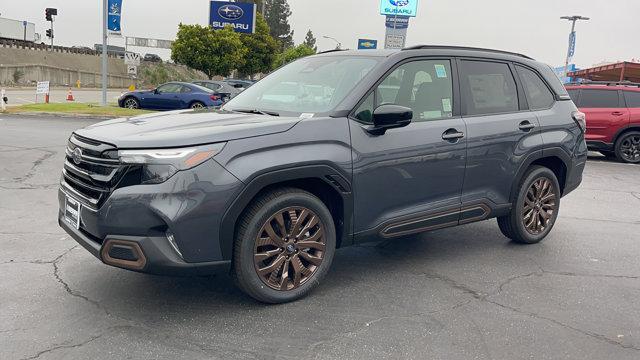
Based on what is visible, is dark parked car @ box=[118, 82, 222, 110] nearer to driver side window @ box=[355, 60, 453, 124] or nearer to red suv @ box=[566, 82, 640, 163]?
red suv @ box=[566, 82, 640, 163]

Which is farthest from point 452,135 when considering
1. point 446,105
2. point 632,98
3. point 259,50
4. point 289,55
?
point 289,55

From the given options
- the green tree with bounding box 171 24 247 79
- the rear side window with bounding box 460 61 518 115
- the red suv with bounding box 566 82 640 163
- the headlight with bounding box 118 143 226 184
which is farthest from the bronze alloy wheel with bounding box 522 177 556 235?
the green tree with bounding box 171 24 247 79

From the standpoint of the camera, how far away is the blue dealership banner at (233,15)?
42531 millimetres

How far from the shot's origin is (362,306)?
389cm

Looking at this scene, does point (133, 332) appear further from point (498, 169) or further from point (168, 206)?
point (498, 169)

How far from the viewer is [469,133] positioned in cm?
464

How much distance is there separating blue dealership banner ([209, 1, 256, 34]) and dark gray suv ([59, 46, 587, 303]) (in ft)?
130

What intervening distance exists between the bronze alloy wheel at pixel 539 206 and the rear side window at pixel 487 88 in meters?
0.84

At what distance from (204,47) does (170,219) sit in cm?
3528

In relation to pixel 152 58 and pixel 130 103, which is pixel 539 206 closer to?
pixel 130 103

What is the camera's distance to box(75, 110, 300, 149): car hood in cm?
334

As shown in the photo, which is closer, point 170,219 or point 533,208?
point 170,219

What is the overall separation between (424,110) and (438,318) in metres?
1.66

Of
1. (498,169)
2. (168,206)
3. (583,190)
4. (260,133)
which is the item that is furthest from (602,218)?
(168,206)
